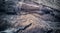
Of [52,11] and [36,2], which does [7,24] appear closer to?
[36,2]

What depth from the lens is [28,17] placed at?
1.88 meters

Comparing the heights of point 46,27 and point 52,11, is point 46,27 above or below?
below

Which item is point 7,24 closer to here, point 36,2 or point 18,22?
point 18,22

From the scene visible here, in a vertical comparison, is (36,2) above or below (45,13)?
above

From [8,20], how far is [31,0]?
529 millimetres

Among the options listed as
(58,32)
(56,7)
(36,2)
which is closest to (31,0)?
(36,2)

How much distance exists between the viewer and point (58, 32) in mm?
1879

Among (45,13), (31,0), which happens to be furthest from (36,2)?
(45,13)

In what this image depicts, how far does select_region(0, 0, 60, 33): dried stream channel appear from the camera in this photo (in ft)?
5.96

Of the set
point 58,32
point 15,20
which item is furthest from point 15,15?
point 58,32

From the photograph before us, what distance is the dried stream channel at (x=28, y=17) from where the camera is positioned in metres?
1.82

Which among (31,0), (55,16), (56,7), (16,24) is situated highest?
(31,0)

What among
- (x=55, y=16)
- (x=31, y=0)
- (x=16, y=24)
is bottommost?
(x=16, y=24)

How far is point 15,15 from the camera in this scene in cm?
184
